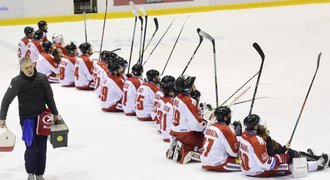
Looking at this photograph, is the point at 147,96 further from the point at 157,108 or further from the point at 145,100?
the point at 157,108

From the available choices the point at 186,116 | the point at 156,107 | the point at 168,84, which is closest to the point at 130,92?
the point at 156,107

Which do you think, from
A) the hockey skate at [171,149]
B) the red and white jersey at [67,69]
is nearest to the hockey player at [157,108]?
the hockey skate at [171,149]

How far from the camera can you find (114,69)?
32.4ft

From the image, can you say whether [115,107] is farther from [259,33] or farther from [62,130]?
[259,33]

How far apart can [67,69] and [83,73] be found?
370 mm

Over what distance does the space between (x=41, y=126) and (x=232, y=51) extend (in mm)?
7976

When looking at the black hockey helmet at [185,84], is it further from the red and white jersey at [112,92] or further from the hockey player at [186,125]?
the red and white jersey at [112,92]

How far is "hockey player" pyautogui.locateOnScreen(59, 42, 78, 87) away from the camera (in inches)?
448

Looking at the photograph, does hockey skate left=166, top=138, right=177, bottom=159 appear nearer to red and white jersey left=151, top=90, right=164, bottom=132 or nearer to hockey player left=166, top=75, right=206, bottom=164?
hockey player left=166, top=75, right=206, bottom=164

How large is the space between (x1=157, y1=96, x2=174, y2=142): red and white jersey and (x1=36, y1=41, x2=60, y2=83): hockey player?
3.52 metres

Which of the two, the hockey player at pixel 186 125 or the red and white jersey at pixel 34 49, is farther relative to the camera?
the red and white jersey at pixel 34 49

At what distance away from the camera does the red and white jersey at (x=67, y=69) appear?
1137 cm

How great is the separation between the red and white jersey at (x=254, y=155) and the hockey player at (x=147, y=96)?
7.77ft

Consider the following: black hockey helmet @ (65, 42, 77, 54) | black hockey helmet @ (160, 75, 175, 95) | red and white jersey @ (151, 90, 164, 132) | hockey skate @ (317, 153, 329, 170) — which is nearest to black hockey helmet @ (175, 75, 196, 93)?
black hockey helmet @ (160, 75, 175, 95)
